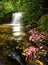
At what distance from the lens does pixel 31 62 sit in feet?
18.0

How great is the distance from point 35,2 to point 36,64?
252 inches

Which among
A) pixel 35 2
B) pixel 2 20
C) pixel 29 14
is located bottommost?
pixel 2 20

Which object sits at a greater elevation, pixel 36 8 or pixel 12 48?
pixel 36 8

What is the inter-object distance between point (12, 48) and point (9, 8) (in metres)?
12.5

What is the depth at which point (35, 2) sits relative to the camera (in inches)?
438

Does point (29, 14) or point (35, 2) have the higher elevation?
point (35, 2)

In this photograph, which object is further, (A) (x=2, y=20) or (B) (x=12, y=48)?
(A) (x=2, y=20)

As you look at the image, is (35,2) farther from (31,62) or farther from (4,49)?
(31,62)

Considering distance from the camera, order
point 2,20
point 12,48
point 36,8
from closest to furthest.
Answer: point 12,48 < point 36,8 < point 2,20

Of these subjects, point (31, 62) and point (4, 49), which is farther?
point (4, 49)

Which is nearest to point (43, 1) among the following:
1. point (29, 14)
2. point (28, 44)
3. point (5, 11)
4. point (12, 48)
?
point (29, 14)

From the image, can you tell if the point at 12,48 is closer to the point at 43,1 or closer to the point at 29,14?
the point at 43,1

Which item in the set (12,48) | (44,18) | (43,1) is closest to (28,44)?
(12,48)

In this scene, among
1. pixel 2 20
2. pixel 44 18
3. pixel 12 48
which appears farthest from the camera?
pixel 2 20
